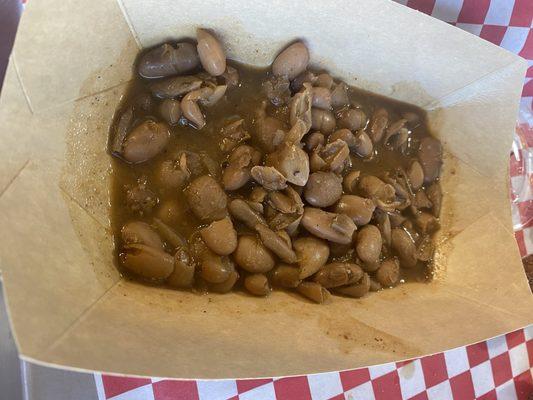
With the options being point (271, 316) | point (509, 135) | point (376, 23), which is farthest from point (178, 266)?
point (509, 135)

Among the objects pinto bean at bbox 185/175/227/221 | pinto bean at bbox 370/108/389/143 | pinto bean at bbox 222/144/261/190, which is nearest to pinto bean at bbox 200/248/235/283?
pinto bean at bbox 185/175/227/221

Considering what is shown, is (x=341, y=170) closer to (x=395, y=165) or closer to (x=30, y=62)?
(x=395, y=165)

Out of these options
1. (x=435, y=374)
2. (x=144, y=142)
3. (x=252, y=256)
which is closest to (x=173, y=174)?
(x=144, y=142)

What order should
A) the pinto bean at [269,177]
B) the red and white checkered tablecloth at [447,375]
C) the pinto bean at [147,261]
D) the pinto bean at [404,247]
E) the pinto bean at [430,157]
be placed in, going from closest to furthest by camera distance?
the pinto bean at [147,261], the pinto bean at [269,177], the red and white checkered tablecloth at [447,375], the pinto bean at [404,247], the pinto bean at [430,157]

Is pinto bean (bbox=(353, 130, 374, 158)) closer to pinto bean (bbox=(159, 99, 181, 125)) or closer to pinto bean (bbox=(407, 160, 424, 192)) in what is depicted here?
pinto bean (bbox=(407, 160, 424, 192))

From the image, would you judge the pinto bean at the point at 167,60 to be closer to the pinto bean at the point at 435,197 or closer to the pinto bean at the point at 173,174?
the pinto bean at the point at 173,174

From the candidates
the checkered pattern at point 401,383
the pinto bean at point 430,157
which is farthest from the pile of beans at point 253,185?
the checkered pattern at point 401,383
